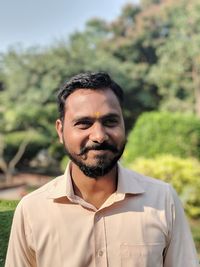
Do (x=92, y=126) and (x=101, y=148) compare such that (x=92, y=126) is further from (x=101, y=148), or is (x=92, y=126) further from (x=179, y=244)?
(x=179, y=244)

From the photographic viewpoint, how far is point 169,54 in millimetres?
17938

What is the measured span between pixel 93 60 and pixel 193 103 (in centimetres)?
438

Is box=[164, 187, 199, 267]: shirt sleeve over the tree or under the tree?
under

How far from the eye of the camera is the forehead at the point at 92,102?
121 cm

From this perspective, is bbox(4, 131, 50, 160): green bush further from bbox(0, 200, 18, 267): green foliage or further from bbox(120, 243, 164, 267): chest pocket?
bbox(120, 243, 164, 267): chest pocket

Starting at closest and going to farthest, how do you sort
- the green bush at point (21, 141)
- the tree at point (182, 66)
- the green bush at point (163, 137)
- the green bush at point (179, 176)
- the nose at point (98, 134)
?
the nose at point (98, 134) < the green bush at point (179, 176) < the green bush at point (163, 137) < the green bush at point (21, 141) < the tree at point (182, 66)

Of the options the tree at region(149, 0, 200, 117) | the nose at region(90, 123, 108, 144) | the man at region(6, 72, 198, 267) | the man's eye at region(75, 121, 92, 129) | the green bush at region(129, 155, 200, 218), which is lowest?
the green bush at region(129, 155, 200, 218)

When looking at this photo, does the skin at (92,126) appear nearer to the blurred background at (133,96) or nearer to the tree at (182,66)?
the blurred background at (133,96)

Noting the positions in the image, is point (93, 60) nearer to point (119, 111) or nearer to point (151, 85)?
point (151, 85)

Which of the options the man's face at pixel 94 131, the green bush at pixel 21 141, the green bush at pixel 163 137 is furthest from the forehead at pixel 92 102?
the green bush at pixel 21 141

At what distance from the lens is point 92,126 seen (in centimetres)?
121

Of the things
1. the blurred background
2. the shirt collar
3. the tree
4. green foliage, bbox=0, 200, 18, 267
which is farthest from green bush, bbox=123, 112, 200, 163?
the shirt collar

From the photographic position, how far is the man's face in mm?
1198

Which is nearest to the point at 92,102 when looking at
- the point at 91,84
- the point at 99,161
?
the point at 91,84
